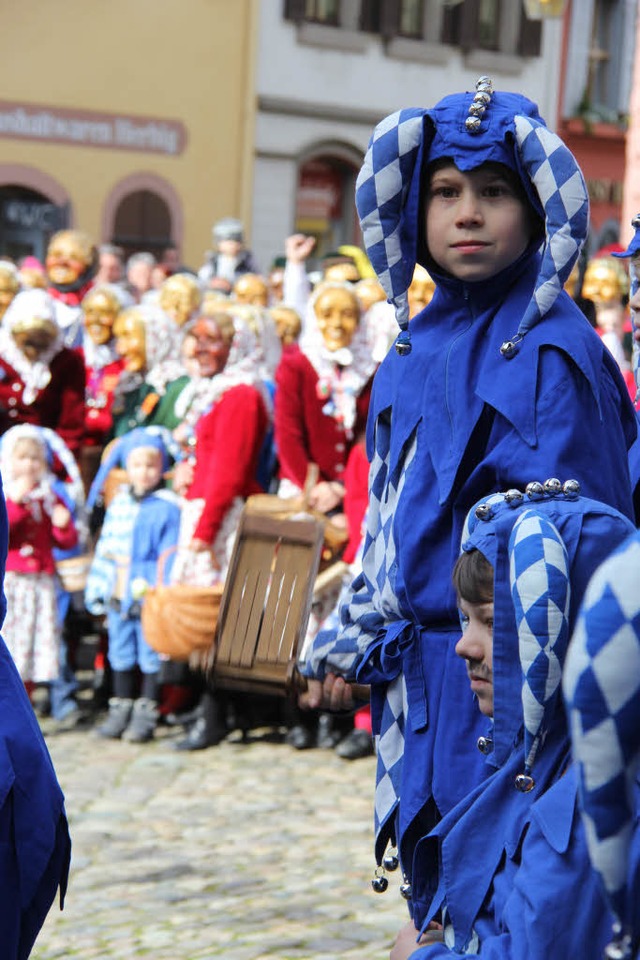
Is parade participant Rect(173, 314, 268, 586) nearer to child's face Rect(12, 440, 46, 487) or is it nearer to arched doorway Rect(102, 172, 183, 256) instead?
child's face Rect(12, 440, 46, 487)

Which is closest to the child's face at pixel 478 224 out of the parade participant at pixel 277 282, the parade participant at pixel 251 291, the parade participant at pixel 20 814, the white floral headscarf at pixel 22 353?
the parade participant at pixel 20 814

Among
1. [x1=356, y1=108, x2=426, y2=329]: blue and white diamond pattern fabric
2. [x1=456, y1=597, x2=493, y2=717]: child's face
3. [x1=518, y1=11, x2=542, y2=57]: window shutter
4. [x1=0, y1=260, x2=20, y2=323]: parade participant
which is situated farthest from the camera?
[x1=518, y1=11, x2=542, y2=57]: window shutter

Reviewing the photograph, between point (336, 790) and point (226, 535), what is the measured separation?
4.92 ft

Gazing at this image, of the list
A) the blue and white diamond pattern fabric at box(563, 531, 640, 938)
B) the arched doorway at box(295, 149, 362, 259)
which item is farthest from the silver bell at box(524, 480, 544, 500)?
the arched doorway at box(295, 149, 362, 259)

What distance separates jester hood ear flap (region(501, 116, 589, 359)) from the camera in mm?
3441

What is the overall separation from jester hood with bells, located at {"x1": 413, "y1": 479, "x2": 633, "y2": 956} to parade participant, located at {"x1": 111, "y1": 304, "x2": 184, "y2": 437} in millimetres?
6681

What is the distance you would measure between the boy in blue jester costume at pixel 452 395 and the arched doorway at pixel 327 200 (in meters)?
24.7

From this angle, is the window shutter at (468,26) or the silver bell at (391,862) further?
the window shutter at (468,26)

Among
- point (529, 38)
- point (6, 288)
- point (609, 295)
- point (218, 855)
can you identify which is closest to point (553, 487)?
point (218, 855)

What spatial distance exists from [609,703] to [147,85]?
25144 mm

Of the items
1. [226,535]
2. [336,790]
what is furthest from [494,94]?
[226,535]

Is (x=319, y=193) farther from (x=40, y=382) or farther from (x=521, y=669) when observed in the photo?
(x=521, y=669)

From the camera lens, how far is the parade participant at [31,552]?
8.74m

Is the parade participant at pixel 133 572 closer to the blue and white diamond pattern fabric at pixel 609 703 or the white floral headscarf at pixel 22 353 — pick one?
the white floral headscarf at pixel 22 353
